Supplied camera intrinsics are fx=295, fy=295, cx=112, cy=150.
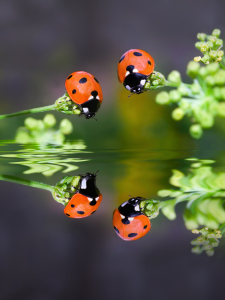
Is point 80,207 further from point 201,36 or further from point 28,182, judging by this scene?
point 201,36

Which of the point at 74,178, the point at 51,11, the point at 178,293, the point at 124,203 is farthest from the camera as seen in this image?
the point at 51,11

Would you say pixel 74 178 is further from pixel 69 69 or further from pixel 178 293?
pixel 69 69

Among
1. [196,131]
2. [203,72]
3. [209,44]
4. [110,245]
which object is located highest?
[209,44]

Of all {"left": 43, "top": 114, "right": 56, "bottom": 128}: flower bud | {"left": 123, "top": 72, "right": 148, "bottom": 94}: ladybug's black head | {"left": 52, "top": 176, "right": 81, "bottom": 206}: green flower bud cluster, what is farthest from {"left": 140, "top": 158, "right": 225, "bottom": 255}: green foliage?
{"left": 43, "top": 114, "right": 56, "bottom": 128}: flower bud

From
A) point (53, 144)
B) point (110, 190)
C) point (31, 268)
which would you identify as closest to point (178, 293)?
point (31, 268)

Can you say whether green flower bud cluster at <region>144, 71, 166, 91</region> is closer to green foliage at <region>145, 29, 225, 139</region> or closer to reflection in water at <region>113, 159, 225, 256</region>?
green foliage at <region>145, 29, 225, 139</region>

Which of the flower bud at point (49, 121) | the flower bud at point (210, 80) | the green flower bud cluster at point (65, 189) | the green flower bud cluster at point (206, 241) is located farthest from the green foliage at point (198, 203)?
the flower bud at point (49, 121)

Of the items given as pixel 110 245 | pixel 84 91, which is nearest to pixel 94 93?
pixel 84 91
